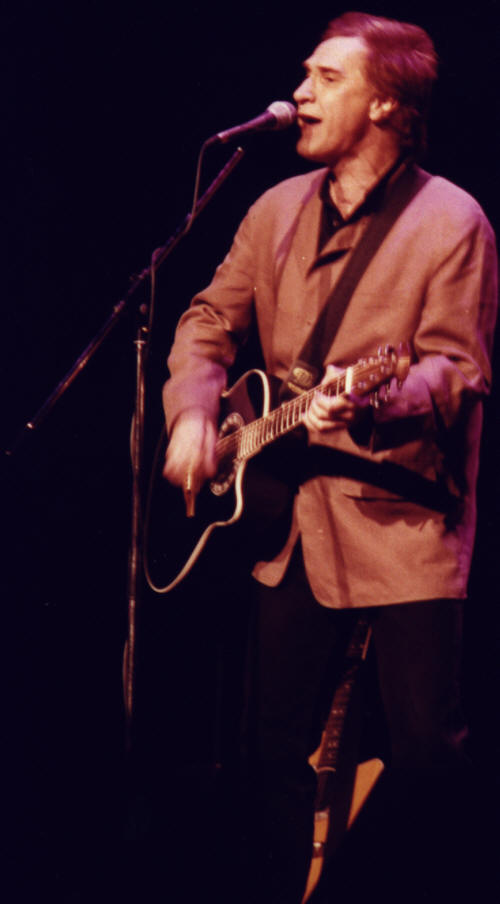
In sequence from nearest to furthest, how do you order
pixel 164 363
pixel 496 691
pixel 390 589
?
pixel 390 589, pixel 496 691, pixel 164 363

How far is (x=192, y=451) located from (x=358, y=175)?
722mm

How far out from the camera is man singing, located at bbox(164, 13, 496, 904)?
5.57 ft

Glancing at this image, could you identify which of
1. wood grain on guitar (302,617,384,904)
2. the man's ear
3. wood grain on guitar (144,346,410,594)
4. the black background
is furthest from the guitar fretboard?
the black background

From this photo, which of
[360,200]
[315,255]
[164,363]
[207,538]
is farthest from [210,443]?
[164,363]

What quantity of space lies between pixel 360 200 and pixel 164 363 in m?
1.22

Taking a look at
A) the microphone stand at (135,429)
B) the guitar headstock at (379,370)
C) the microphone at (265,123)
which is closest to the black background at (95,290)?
the microphone stand at (135,429)

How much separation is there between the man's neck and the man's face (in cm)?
2

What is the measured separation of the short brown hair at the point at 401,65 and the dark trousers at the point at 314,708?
1.00m

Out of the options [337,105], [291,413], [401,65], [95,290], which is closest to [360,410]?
[291,413]

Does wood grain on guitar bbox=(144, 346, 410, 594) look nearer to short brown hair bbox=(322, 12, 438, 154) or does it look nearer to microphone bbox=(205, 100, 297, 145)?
microphone bbox=(205, 100, 297, 145)

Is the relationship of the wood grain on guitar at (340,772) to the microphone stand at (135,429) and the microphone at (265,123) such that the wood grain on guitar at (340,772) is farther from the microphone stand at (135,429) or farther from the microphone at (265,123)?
the microphone at (265,123)

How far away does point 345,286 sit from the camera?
1.84 meters

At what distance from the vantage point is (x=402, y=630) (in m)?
1.73

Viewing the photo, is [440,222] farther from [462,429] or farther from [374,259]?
[462,429]
